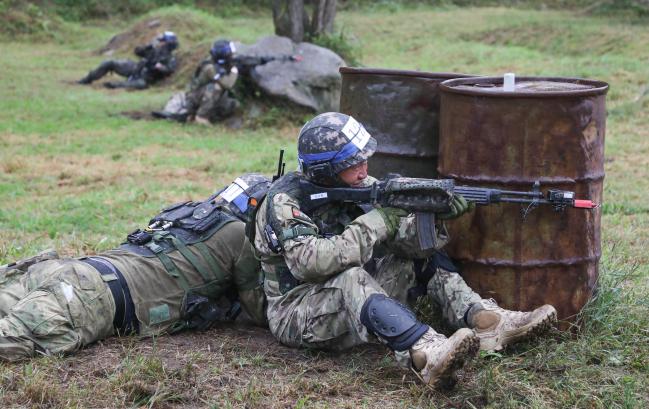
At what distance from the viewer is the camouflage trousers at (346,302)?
12.9ft

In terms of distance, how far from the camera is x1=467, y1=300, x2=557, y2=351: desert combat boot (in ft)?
12.9

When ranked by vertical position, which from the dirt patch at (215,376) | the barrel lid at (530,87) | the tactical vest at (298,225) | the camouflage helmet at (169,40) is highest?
the camouflage helmet at (169,40)

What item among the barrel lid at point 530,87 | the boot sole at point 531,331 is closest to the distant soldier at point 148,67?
the barrel lid at point 530,87

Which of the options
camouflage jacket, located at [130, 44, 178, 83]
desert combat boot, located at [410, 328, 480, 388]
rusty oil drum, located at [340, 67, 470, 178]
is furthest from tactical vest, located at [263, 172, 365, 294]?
camouflage jacket, located at [130, 44, 178, 83]

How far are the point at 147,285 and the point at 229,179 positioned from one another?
4798mm

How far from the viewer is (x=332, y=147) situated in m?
4.08

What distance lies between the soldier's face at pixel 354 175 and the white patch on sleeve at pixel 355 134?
0.10 m

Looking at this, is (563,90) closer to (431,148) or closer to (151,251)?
(431,148)

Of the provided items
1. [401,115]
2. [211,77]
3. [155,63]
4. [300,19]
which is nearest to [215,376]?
[401,115]

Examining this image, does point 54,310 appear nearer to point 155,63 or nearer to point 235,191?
point 235,191

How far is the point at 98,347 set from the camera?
4.23 meters

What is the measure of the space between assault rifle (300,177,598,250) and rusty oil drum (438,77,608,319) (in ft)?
0.33

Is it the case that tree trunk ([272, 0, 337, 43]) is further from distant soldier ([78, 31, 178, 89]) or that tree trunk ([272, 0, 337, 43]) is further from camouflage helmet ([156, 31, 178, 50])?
camouflage helmet ([156, 31, 178, 50])

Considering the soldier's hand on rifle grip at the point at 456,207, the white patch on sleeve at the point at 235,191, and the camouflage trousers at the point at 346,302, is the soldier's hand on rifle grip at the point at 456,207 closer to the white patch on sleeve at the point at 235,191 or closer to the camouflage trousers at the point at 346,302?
the camouflage trousers at the point at 346,302
